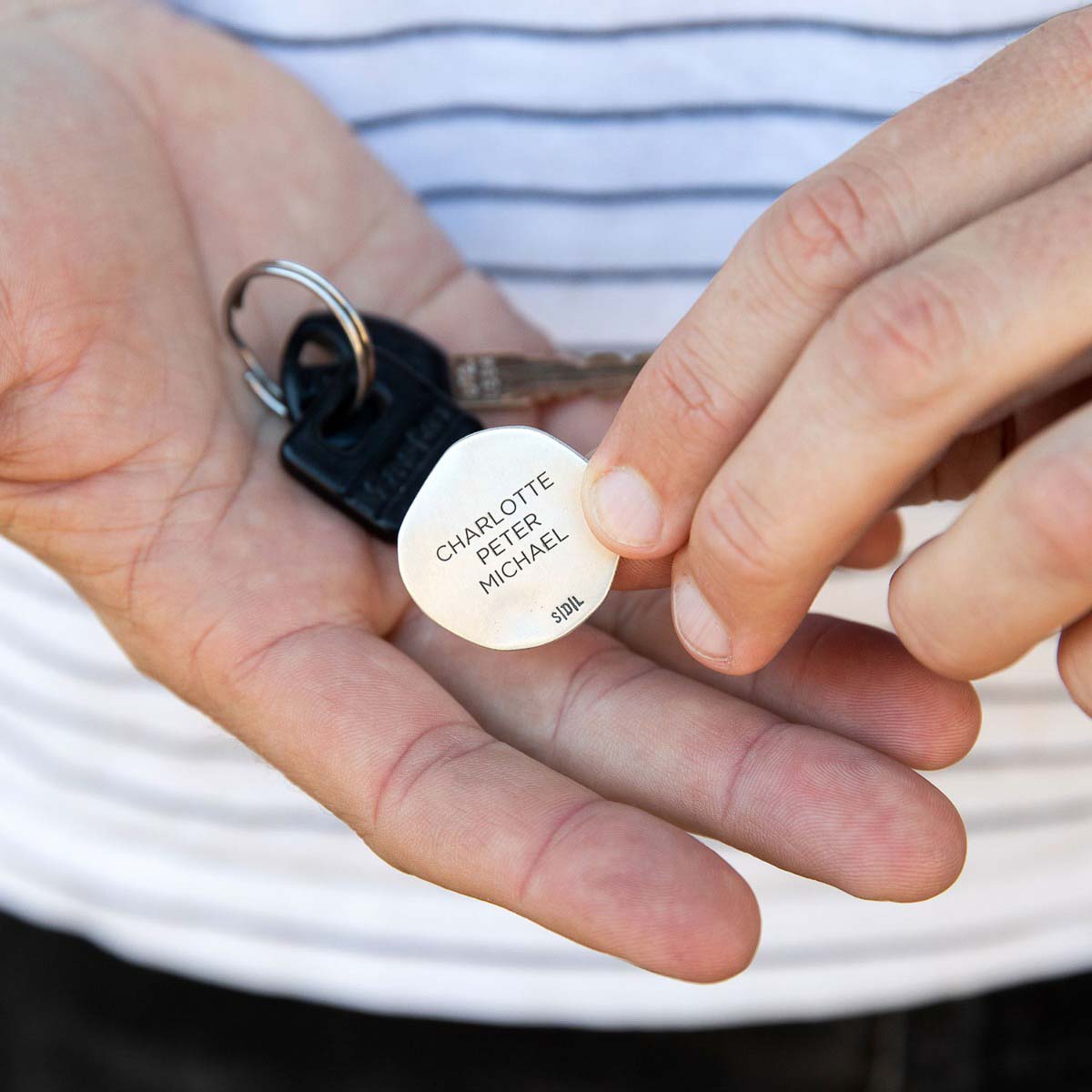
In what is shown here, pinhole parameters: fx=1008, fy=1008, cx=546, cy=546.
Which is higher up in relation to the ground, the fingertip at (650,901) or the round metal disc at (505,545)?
the round metal disc at (505,545)

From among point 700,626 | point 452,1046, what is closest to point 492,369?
point 700,626

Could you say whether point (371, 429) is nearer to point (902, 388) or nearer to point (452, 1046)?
point (902, 388)

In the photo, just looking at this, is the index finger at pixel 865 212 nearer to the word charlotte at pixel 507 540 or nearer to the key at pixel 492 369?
the word charlotte at pixel 507 540

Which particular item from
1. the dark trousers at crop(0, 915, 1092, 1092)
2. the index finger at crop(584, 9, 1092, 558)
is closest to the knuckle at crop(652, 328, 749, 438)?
the index finger at crop(584, 9, 1092, 558)

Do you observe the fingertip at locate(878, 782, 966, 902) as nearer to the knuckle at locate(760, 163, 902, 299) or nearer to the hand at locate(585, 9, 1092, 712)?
the hand at locate(585, 9, 1092, 712)

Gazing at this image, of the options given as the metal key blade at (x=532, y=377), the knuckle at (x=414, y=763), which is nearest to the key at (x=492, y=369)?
the metal key blade at (x=532, y=377)
